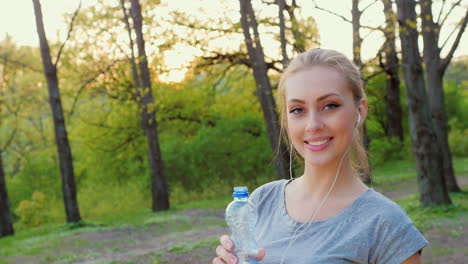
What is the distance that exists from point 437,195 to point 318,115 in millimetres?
9951

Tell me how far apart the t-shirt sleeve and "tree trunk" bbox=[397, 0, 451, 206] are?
9564 mm

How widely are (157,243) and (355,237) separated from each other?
996cm

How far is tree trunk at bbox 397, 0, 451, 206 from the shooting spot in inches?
444

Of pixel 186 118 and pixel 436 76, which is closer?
pixel 436 76

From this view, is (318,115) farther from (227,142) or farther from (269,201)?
(227,142)

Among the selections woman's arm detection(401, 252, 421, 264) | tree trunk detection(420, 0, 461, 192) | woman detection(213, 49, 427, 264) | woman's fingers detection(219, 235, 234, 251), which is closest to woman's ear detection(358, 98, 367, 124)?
woman detection(213, 49, 427, 264)

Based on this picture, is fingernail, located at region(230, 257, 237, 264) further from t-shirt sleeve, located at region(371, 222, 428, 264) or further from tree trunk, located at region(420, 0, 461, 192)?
tree trunk, located at region(420, 0, 461, 192)

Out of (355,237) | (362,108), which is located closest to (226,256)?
(355,237)

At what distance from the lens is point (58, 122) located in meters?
17.2

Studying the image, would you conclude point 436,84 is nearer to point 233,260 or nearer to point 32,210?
point 233,260

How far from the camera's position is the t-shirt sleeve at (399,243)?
219 centimetres

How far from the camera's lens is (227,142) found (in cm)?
2555

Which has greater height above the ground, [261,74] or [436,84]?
[261,74]

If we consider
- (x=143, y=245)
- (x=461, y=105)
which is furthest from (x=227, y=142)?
(x=461, y=105)
